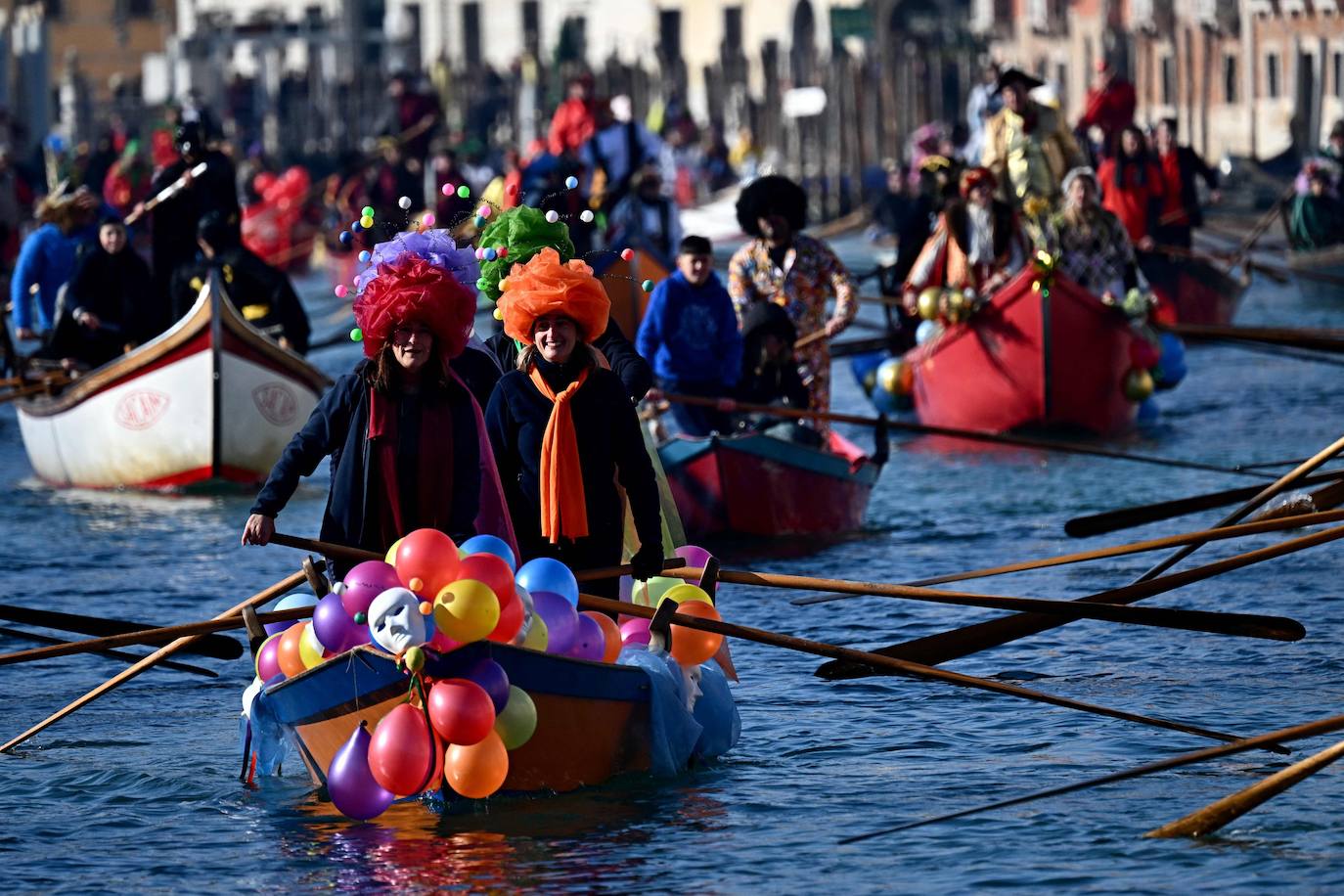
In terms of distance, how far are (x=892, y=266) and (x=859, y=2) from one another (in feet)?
156

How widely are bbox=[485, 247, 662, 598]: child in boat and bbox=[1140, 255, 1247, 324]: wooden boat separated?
1497 centimetres

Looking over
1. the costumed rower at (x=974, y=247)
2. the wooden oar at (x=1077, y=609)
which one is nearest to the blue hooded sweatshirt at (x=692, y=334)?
the costumed rower at (x=974, y=247)

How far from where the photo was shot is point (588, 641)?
8320mm

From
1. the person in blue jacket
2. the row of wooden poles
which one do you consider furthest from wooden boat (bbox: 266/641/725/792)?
the person in blue jacket

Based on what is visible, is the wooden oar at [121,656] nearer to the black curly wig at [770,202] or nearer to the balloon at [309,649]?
the balloon at [309,649]

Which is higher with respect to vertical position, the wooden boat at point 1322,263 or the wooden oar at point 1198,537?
the wooden oar at point 1198,537

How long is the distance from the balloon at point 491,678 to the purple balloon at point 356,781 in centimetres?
35

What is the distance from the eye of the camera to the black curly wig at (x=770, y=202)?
1414 centimetres

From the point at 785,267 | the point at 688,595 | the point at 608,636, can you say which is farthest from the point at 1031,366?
the point at 608,636

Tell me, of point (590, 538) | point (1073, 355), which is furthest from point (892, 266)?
point (590, 538)

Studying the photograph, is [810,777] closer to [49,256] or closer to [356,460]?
[356,460]

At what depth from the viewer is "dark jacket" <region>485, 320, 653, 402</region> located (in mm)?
9875

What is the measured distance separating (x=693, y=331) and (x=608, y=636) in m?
4.69

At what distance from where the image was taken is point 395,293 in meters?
8.36
